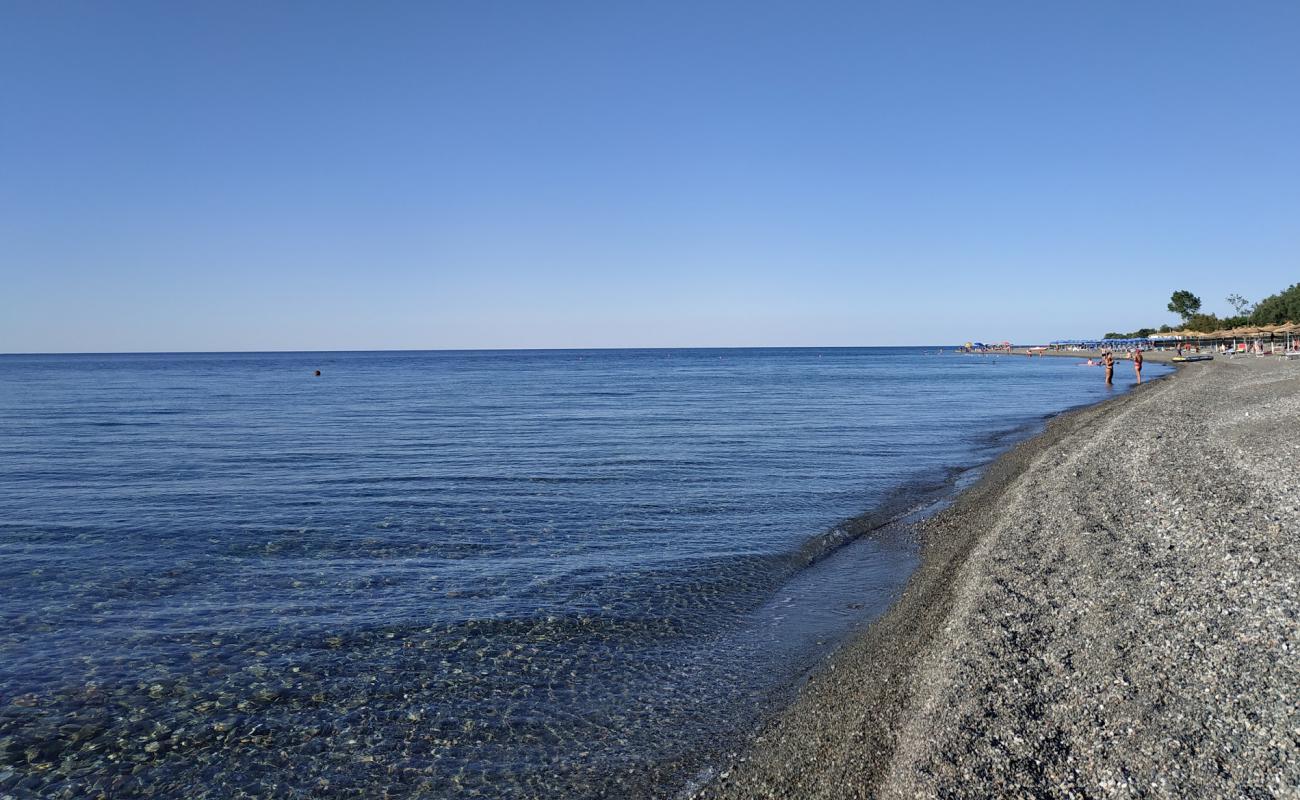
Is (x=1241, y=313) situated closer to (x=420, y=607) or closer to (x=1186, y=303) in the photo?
(x=1186, y=303)

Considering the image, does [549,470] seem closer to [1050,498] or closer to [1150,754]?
[1050,498]

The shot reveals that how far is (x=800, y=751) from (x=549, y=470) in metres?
18.1

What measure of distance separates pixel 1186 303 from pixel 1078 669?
635 feet

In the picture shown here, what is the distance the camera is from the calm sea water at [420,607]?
824 centimetres

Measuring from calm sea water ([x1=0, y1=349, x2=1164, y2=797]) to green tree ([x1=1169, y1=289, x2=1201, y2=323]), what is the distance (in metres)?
172

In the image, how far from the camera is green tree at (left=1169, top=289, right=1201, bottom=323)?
165500 mm

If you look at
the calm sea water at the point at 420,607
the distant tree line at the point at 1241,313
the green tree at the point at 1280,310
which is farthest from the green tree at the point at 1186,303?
the calm sea water at the point at 420,607

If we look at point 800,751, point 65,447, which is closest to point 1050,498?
point 800,751

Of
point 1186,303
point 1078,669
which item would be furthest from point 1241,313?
point 1078,669

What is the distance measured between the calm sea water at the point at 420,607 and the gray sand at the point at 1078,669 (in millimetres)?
961

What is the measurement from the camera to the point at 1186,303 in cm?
16588

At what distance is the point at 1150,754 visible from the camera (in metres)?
6.57

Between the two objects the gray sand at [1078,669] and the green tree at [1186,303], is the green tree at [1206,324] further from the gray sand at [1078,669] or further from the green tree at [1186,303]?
the gray sand at [1078,669]

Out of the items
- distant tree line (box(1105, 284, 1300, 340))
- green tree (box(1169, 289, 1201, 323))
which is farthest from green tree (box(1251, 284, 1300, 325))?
green tree (box(1169, 289, 1201, 323))
